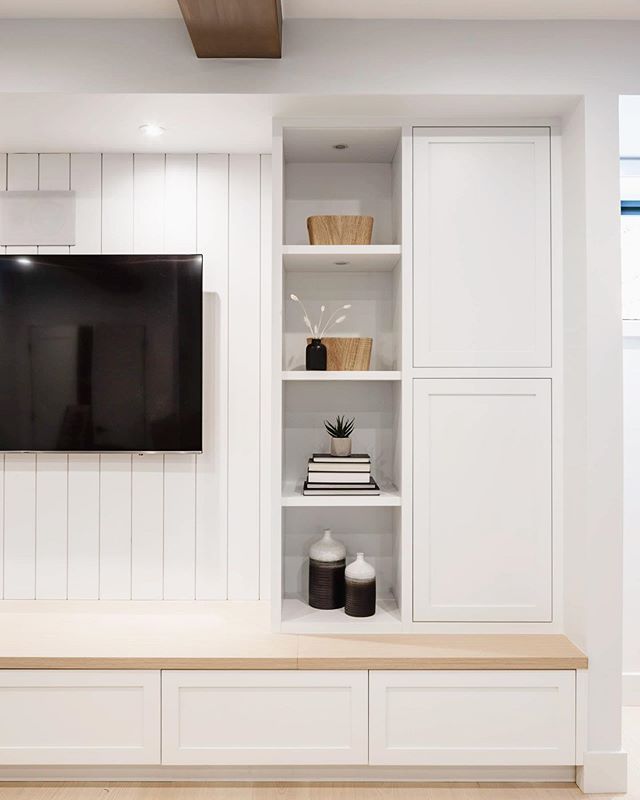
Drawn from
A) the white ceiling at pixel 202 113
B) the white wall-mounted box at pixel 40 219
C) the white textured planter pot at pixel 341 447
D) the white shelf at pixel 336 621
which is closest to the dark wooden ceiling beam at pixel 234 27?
the white ceiling at pixel 202 113

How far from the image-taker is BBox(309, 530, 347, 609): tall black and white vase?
101 inches

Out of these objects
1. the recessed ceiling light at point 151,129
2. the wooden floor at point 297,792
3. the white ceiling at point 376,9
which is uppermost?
the white ceiling at point 376,9

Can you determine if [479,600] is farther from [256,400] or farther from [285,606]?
[256,400]

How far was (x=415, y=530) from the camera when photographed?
7.93ft

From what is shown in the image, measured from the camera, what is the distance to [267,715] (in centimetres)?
223

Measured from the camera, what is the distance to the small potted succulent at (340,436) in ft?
8.47

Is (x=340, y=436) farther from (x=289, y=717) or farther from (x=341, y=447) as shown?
(x=289, y=717)

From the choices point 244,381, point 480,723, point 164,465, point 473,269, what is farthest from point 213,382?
point 480,723

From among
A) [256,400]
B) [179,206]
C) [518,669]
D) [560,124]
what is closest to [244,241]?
[179,206]

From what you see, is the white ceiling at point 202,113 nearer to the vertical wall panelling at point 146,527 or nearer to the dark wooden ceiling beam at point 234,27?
the dark wooden ceiling beam at point 234,27

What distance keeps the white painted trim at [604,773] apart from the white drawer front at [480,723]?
64 mm

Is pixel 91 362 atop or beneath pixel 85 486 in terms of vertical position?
atop

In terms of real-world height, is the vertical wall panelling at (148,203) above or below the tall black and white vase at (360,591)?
above

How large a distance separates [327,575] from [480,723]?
28.3 inches
